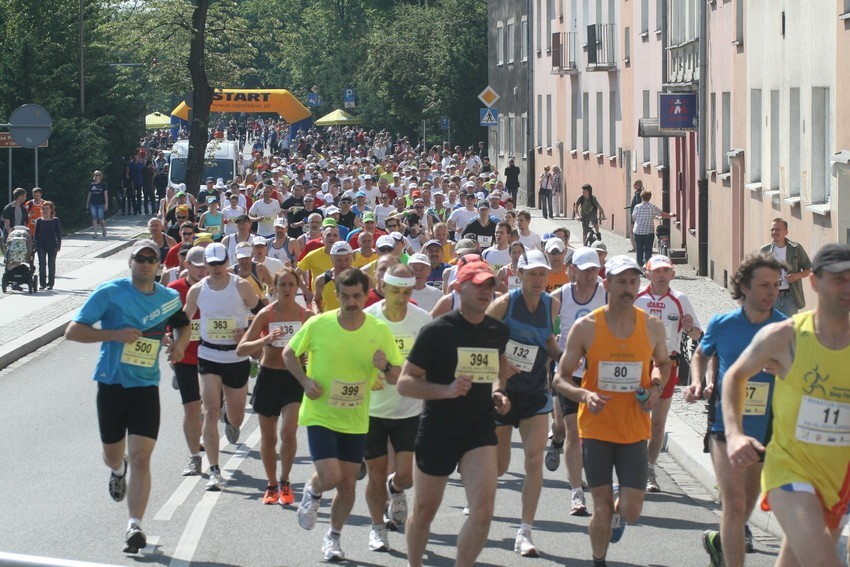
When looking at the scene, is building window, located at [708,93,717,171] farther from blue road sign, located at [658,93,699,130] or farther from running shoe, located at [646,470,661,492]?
running shoe, located at [646,470,661,492]

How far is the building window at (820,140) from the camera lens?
71.1 ft

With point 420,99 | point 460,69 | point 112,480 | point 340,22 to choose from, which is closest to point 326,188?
point 112,480

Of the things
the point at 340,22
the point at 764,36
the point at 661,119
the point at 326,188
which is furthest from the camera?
the point at 340,22

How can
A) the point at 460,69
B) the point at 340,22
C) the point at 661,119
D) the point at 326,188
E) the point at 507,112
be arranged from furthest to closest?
the point at 340,22, the point at 460,69, the point at 507,112, the point at 326,188, the point at 661,119

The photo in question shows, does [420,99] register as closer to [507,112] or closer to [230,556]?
[507,112]

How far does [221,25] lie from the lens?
4409cm

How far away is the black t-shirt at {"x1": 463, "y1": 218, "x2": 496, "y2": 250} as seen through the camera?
21.2m

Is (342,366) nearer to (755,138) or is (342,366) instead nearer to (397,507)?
(397,507)

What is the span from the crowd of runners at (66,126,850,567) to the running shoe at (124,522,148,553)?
0.01m

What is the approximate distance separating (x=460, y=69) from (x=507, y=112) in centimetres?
523

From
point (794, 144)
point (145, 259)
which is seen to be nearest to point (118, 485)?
point (145, 259)

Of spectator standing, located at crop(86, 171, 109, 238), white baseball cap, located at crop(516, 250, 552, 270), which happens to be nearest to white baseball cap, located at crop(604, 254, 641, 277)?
white baseball cap, located at crop(516, 250, 552, 270)

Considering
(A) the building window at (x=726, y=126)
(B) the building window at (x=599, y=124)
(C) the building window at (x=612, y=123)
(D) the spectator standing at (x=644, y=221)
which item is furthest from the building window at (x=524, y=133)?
(D) the spectator standing at (x=644, y=221)

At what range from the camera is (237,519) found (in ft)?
33.3
